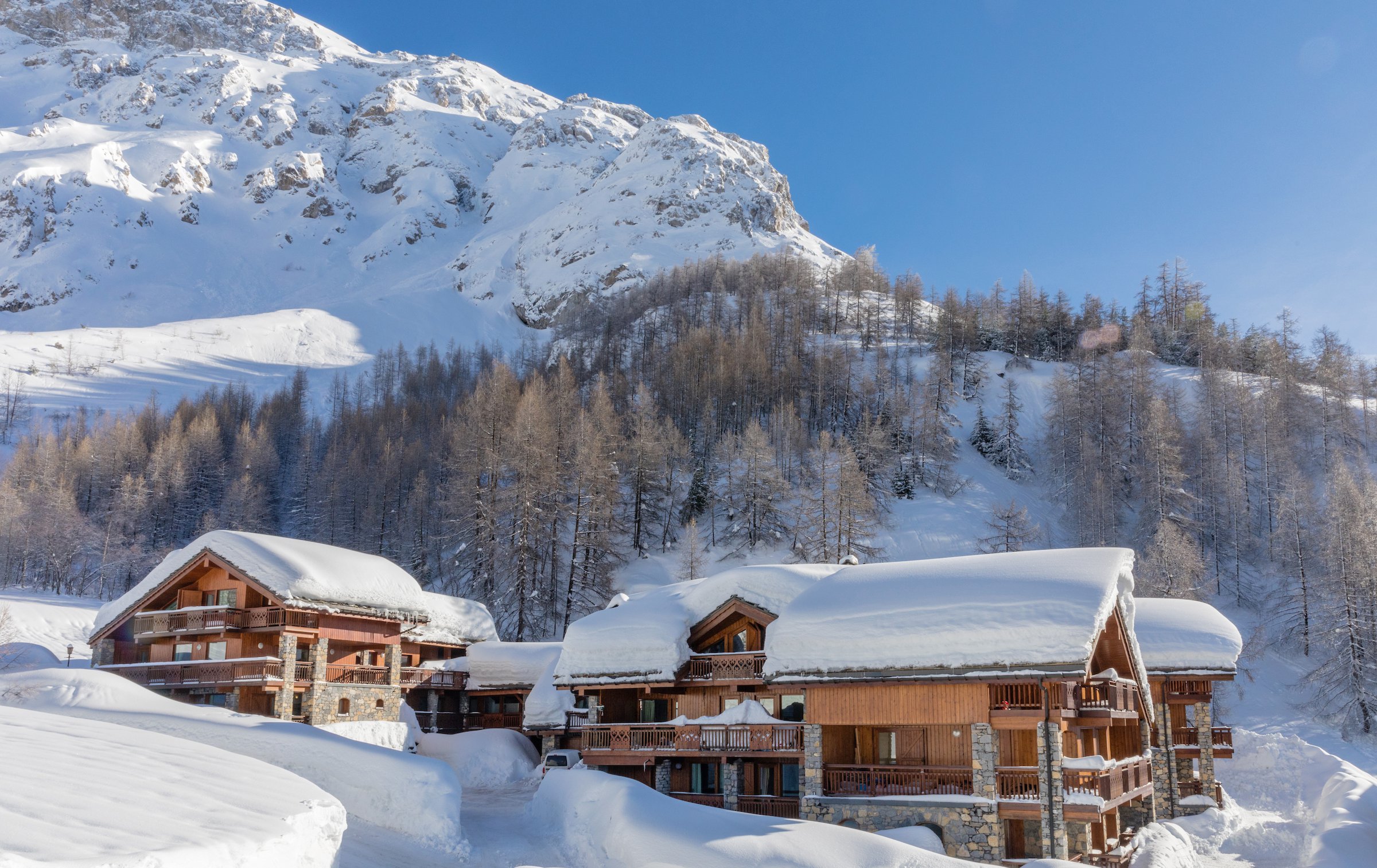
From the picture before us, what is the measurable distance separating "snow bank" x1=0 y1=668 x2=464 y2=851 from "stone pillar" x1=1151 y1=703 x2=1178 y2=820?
25.3 m

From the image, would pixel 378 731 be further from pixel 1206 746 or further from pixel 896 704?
pixel 1206 746

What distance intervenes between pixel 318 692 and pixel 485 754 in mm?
7105

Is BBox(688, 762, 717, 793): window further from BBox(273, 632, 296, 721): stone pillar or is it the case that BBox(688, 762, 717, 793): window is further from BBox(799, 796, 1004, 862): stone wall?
BBox(273, 632, 296, 721): stone pillar

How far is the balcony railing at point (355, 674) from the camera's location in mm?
35594

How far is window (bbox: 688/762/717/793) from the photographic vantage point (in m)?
30.8

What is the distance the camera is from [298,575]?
33.6 meters

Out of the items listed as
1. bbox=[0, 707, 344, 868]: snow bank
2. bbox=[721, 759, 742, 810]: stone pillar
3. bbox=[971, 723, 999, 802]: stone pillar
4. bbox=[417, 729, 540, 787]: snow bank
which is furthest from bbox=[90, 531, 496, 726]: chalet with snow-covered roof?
bbox=[971, 723, 999, 802]: stone pillar

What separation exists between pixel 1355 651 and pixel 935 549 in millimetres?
23336

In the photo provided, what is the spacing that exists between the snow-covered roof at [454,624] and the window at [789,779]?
20.5 m

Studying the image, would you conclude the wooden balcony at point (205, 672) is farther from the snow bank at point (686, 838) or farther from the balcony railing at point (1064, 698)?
the balcony railing at point (1064, 698)

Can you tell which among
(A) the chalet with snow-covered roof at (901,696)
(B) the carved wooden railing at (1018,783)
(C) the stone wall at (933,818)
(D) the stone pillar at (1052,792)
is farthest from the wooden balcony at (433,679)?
(D) the stone pillar at (1052,792)

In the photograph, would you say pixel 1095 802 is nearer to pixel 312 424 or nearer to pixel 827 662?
pixel 827 662

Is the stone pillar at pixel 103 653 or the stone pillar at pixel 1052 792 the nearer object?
the stone pillar at pixel 1052 792

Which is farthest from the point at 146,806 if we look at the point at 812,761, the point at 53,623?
the point at 53,623
